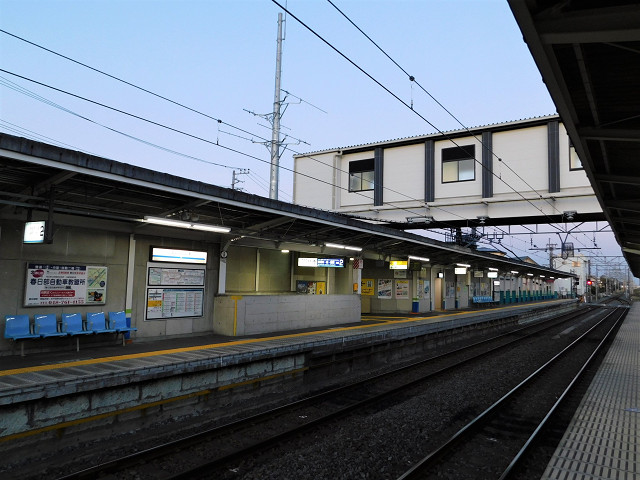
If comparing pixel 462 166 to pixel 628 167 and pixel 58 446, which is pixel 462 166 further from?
pixel 58 446

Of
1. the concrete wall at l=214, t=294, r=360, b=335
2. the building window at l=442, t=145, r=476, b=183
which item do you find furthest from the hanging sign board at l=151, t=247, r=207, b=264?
the building window at l=442, t=145, r=476, b=183

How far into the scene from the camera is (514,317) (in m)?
25.6

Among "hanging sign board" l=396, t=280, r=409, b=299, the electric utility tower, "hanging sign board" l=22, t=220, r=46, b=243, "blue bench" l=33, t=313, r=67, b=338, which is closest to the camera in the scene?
"hanging sign board" l=22, t=220, r=46, b=243

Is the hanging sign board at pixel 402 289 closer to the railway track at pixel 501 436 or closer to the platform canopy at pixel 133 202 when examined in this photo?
A: the platform canopy at pixel 133 202

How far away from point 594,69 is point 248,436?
21.5 ft

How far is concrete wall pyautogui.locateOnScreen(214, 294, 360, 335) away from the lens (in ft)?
38.6

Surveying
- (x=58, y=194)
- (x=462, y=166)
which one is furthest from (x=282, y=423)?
(x=462, y=166)

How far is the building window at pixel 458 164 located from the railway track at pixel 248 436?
1630 centimetres

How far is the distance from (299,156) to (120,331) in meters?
24.4

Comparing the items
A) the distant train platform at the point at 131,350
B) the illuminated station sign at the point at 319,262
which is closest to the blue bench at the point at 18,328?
the distant train platform at the point at 131,350

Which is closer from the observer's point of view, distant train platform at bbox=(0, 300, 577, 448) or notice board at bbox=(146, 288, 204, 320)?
distant train platform at bbox=(0, 300, 577, 448)

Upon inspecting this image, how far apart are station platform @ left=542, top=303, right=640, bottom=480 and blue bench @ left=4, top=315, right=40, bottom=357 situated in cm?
888

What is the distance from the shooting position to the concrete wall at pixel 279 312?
11758mm

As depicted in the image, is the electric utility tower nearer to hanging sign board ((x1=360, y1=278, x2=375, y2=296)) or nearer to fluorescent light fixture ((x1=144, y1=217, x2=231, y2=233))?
hanging sign board ((x1=360, y1=278, x2=375, y2=296))
